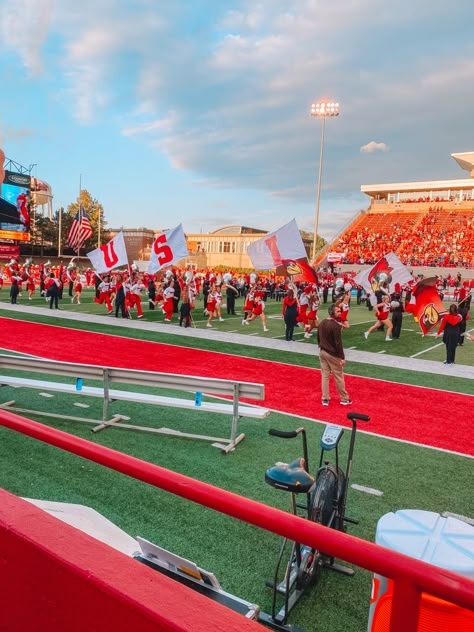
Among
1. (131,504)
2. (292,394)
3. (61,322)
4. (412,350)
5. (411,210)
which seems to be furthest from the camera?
(411,210)

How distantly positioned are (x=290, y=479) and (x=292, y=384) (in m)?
8.06

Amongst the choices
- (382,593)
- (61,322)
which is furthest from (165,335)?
(382,593)

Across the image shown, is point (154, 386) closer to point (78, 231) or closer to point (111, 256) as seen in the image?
point (111, 256)

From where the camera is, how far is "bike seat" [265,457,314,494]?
8.91 feet

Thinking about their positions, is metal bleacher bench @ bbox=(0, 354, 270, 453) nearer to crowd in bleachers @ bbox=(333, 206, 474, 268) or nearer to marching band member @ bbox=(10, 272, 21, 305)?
marching band member @ bbox=(10, 272, 21, 305)

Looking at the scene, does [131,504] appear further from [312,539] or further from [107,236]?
[107,236]

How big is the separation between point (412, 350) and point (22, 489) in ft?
44.2

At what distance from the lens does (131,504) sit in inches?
193

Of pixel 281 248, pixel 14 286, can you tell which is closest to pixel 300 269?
pixel 281 248

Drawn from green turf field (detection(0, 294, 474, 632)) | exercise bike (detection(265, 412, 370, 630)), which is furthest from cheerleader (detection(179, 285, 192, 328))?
exercise bike (detection(265, 412, 370, 630))

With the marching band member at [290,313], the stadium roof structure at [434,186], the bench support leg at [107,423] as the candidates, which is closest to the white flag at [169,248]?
the marching band member at [290,313]

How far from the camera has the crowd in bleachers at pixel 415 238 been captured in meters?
56.3

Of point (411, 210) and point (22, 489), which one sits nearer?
point (22, 489)

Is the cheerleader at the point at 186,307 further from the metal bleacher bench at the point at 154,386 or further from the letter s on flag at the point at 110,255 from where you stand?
the metal bleacher bench at the point at 154,386
